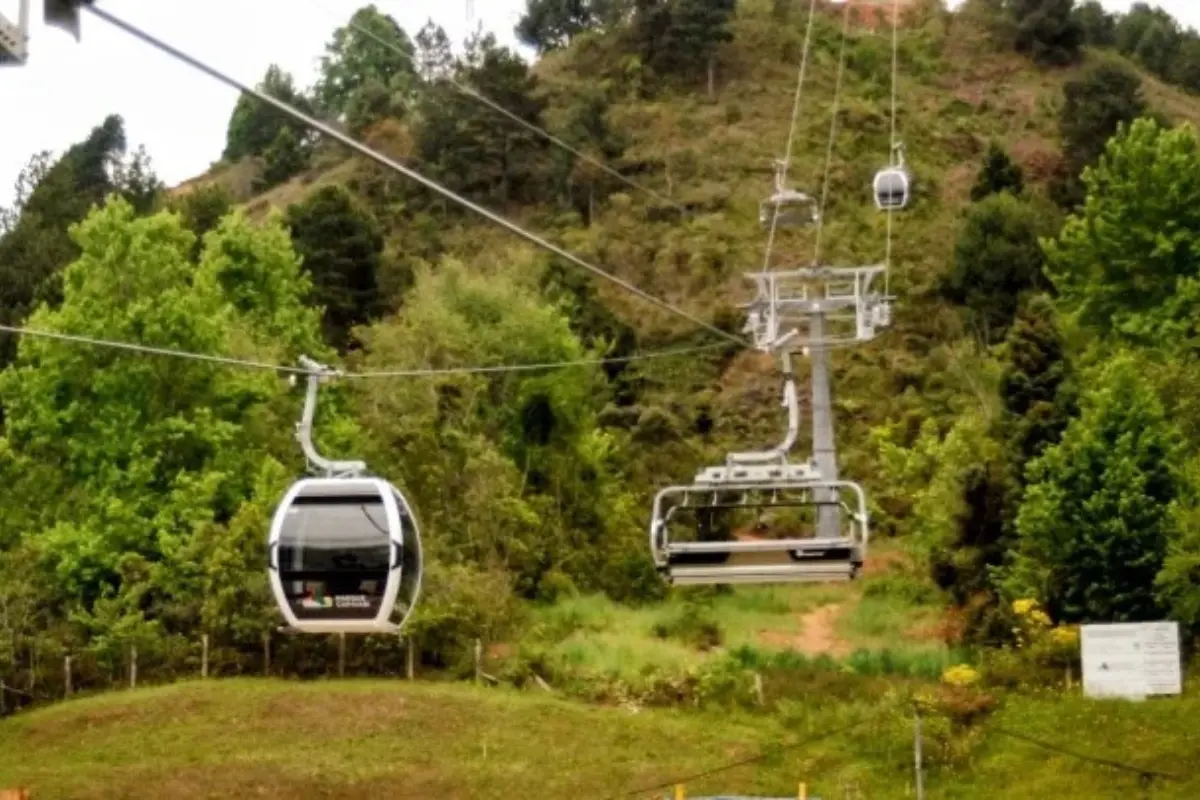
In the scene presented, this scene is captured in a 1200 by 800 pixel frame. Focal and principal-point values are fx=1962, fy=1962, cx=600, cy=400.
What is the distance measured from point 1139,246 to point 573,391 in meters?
12.3

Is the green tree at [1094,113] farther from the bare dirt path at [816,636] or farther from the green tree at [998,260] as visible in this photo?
the bare dirt path at [816,636]

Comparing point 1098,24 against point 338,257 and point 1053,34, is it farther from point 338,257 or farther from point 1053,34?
point 338,257

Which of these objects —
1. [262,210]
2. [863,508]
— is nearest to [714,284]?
[262,210]

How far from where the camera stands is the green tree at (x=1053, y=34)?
242ft

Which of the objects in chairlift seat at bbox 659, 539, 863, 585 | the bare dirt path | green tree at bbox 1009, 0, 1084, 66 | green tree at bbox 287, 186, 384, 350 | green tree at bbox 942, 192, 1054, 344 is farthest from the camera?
green tree at bbox 1009, 0, 1084, 66

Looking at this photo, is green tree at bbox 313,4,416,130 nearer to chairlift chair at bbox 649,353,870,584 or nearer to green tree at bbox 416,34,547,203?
green tree at bbox 416,34,547,203

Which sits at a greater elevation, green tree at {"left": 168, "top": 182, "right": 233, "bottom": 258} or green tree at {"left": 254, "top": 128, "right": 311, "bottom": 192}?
green tree at {"left": 254, "top": 128, "right": 311, "bottom": 192}

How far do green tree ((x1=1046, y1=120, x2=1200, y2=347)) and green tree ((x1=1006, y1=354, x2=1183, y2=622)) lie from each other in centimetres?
640

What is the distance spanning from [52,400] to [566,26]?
50.8 metres

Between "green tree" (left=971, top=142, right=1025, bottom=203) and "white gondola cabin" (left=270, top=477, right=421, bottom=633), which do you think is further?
"green tree" (left=971, top=142, right=1025, bottom=203)

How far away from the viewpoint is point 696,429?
5181cm

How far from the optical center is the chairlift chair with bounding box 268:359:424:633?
670 inches

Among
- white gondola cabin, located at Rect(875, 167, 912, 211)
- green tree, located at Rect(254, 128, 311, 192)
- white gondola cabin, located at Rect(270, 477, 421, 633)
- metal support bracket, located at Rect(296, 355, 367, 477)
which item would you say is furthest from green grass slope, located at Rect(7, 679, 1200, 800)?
green tree, located at Rect(254, 128, 311, 192)

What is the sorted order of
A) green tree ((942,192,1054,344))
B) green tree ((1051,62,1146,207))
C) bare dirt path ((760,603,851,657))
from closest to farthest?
bare dirt path ((760,603,851,657)) < green tree ((942,192,1054,344)) < green tree ((1051,62,1146,207))
